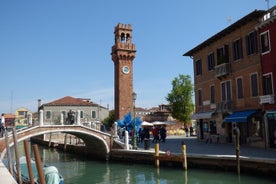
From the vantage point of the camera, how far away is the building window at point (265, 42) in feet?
64.5

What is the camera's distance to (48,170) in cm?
905

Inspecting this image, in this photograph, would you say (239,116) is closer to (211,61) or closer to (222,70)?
(222,70)

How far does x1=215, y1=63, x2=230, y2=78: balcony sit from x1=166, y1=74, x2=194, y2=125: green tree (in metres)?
21.2

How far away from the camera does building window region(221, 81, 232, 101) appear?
23812 millimetres

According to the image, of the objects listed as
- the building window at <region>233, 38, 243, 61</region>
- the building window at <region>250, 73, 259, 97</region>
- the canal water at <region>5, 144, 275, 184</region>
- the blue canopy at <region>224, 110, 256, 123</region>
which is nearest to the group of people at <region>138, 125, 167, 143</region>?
the canal water at <region>5, 144, 275, 184</region>

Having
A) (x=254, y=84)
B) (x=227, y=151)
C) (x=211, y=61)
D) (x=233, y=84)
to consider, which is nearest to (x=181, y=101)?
(x=211, y=61)

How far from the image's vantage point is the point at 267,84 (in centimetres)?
1977

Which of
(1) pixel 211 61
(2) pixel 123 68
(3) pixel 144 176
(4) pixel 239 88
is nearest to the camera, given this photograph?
(3) pixel 144 176

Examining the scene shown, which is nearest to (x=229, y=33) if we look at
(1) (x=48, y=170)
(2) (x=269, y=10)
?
(2) (x=269, y=10)

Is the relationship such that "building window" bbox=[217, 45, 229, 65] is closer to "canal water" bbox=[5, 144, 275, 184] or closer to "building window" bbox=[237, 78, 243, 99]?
"building window" bbox=[237, 78, 243, 99]

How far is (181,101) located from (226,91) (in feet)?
71.5

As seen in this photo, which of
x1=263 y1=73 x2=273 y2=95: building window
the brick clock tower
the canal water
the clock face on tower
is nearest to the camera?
A: the canal water

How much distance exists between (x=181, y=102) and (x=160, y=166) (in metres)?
27.5

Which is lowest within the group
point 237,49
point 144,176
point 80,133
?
point 144,176
